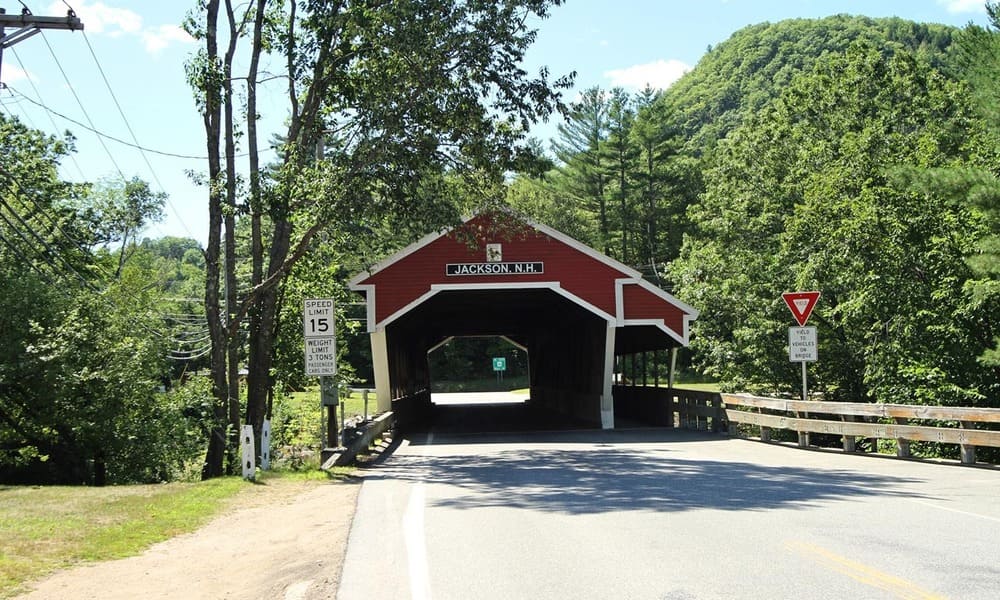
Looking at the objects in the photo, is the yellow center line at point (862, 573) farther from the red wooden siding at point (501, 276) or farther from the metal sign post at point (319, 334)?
the red wooden siding at point (501, 276)

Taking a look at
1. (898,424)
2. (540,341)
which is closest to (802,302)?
(898,424)

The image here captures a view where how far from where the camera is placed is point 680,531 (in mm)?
8406

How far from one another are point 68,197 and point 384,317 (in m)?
17.9

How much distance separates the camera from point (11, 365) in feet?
57.2

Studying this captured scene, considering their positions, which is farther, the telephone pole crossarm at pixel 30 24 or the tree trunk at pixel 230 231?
the tree trunk at pixel 230 231

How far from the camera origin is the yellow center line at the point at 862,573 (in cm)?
588

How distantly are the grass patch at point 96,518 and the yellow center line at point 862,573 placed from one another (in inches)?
228

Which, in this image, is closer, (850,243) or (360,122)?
(360,122)

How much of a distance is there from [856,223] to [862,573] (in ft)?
57.3

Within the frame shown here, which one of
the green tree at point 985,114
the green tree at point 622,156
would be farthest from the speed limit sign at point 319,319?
the green tree at point 622,156

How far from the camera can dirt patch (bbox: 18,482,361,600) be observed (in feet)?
22.7

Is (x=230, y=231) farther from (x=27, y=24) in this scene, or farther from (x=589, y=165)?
(x=589, y=165)

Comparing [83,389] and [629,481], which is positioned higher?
[83,389]

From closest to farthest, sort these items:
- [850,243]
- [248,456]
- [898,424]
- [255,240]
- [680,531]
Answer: [680,531]
[248,456]
[898,424]
[255,240]
[850,243]
